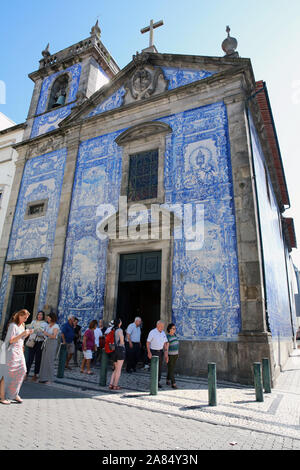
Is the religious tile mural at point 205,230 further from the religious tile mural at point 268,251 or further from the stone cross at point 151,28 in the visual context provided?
the stone cross at point 151,28

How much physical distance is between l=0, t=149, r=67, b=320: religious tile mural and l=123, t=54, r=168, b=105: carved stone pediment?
11.2ft

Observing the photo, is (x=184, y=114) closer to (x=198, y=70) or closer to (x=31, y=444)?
(x=198, y=70)

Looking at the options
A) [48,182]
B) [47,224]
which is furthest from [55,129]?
[47,224]

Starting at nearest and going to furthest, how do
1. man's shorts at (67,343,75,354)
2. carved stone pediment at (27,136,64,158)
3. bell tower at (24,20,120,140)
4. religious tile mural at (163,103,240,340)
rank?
religious tile mural at (163,103,240,340) < man's shorts at (67,343,75,354) < carved stone pediment at (27,136,64,158) < bell tower at (24,20,120,140)

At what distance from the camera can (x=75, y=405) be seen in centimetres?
421

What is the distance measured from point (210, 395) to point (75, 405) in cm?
197

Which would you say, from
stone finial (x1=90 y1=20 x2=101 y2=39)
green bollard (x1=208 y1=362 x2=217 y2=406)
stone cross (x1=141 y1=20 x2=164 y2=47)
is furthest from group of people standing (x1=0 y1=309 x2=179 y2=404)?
stone finial (x1=90 y1=20 x2=101 y2=39)

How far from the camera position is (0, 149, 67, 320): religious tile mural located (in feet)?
35.4

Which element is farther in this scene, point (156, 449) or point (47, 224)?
point (47, 224)

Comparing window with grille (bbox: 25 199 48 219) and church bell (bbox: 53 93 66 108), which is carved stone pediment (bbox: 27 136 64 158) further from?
window with grille (bbox: 25 199 48 219)

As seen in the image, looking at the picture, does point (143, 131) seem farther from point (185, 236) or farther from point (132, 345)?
point (132, 345)

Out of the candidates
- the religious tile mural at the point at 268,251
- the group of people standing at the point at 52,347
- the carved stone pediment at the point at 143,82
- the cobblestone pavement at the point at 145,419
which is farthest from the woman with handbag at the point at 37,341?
the carved stone pediment at the point at 143,82

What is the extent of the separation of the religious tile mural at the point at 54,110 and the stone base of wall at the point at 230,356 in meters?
10.8
